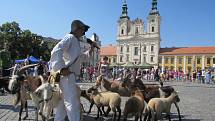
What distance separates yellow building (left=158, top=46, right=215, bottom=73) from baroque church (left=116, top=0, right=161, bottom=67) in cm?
362

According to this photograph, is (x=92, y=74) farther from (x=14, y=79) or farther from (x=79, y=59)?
(x=79, y=59)

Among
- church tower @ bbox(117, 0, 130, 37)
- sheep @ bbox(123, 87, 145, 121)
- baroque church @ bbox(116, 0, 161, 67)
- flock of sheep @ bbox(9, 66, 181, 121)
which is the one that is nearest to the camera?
flock of sheep @ bbox(9, 66, 181, 121)

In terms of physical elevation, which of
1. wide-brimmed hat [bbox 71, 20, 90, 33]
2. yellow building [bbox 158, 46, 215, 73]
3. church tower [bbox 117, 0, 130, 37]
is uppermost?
church tower [bbox 117, 0, 130, 37]

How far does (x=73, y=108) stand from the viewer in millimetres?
5699

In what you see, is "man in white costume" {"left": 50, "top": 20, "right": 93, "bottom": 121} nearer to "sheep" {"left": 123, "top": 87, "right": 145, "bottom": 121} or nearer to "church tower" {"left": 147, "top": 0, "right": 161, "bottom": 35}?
"sheep" {"left": 123, "top": 87, "right": 145, "bottom": 121}

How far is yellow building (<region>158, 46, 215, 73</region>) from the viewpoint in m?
118

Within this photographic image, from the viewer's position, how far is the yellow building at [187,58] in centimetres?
11750

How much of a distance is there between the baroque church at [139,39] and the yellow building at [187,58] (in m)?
3.62

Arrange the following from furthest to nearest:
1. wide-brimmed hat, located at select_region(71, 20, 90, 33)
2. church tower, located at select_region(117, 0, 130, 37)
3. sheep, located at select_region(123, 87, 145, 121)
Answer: church tower, located at select_region(117, 0, 130, 37)
sheep, located at select_region(123, 87, 145, 121)
wide-brimmed hat, located at select_region(71, 20, 90, 33)

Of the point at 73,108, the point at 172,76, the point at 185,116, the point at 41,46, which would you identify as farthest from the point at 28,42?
the point at 73,108

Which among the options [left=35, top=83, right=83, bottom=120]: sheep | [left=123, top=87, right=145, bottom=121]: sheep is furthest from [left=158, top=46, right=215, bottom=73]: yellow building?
[left=35, top=83, right=83, bottom=120]: sheep

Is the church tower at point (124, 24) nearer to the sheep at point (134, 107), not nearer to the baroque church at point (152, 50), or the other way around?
the baroque church at point (152, 50)

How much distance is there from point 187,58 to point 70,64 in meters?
119

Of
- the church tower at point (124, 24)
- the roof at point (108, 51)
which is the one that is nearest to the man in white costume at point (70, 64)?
the church tower at point (124, 24)
